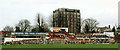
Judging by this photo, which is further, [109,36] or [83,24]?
[83,24]

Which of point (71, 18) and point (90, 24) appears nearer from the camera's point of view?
point (90, 24)

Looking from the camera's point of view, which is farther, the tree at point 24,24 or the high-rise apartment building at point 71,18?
the high-rise apartment building at point 71,18

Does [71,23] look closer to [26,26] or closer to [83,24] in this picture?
[83,24]

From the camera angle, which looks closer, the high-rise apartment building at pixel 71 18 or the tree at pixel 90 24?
the tree at pixel 90 24

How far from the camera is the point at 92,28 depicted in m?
104

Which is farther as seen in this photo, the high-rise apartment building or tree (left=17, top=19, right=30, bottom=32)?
the high-rise apartment building

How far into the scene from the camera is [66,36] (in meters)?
77.4

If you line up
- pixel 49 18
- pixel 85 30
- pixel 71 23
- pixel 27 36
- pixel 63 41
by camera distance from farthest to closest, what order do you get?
pixel 71 23 < pixel 85 30 < pixel 49 18 < pixel 27 36 < pixel 63 41

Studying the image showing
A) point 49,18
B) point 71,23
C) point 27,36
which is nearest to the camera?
point 27,36

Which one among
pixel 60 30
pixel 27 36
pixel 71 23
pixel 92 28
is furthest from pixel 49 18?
pixel 71 23

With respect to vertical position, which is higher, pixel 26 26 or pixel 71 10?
pixel 71 10

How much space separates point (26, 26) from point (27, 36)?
2158 centimetres

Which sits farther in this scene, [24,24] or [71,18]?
[71,18]

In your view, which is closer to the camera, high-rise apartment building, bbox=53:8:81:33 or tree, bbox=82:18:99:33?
tree, bbox=82:18:99:33
